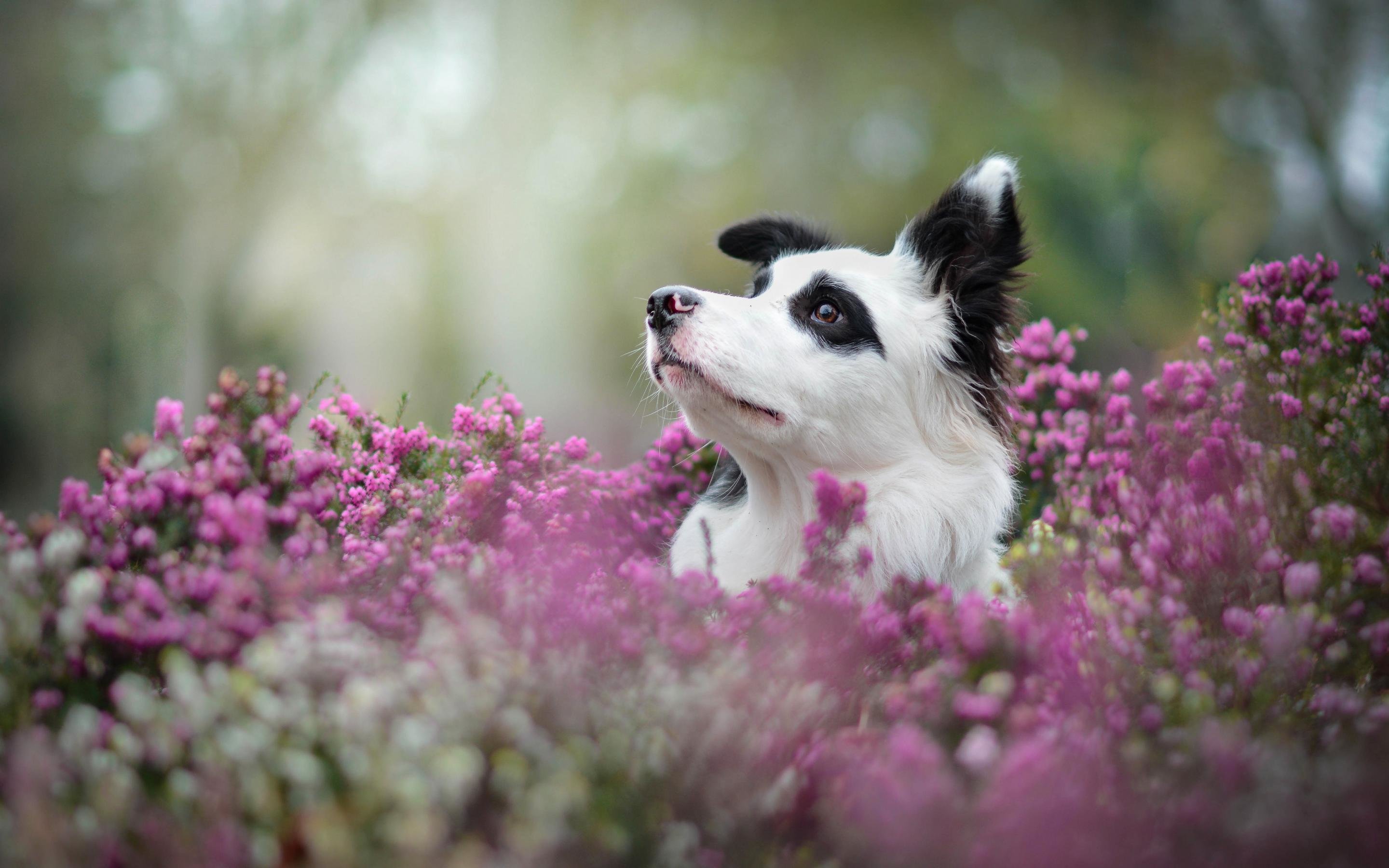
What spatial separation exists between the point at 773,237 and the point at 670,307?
45.5 inches

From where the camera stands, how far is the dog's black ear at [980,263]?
3010mm

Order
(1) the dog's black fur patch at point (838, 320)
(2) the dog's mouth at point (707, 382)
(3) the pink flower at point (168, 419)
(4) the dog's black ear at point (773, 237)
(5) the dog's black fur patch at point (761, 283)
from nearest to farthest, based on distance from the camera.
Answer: (3) the pink flower at point (168, 419) → (2) the dog's mouth at point (707, 382) → (1) the dog's black fur patch at point (838, 320) → (5) the dog's black fur patch at point (761, 283) → (4) the dog's black ear at point (773, 237)

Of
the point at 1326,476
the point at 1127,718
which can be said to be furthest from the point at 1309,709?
the point at 1326,476

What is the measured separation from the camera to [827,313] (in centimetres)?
304

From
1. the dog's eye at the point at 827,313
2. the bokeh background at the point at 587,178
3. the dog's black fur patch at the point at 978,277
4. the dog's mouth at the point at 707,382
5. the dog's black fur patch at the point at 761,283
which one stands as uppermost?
the bokeh background at the point at 587,178

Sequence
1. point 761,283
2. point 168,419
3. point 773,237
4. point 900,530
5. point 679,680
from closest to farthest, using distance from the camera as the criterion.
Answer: point 679,680
point 168,419
point 900,530
point 761,283
point 773,237

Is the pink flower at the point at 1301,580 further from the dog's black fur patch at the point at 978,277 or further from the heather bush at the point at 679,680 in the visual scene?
the dog's black fur patch at the point at 978,277

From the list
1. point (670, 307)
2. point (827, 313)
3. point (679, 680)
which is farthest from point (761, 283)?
point (679, 680)

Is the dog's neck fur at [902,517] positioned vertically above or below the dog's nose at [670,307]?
below

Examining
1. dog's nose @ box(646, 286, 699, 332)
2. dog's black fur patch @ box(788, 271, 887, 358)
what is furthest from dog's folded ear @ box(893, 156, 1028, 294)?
dog's nose @ box(646, 286, 699, 332)

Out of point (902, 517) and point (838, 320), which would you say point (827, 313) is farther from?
point (902, 517)

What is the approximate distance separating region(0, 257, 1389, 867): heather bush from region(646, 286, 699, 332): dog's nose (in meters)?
0.74

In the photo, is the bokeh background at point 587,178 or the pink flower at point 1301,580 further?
the bokeh background at point 587,178

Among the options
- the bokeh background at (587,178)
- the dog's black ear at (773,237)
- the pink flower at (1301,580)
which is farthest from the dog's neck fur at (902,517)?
the bokeh background at (587,178)
